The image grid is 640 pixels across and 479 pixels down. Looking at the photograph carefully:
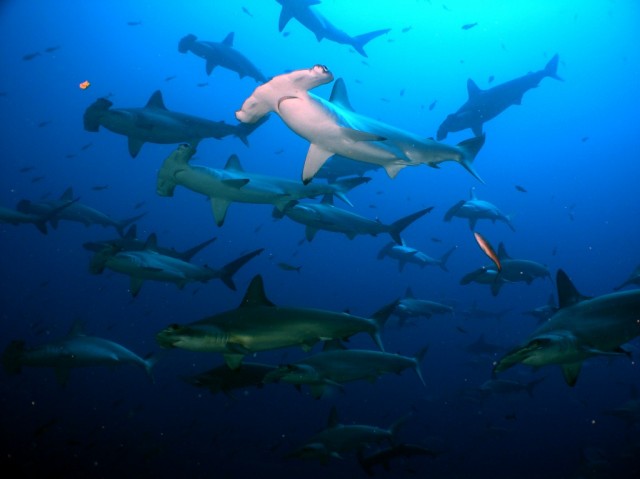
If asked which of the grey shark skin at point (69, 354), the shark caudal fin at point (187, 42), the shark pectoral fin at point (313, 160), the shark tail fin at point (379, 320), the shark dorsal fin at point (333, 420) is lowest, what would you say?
the shark dorsal fin at point (333, 420)

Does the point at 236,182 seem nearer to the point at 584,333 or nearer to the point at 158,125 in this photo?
the point at 158,125

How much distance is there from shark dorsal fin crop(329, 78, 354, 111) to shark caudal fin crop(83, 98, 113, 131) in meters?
3.68

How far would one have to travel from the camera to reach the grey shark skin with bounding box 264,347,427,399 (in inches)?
164

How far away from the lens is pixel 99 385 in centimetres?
1825

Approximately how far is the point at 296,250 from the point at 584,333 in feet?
82.5

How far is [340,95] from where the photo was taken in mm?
3701

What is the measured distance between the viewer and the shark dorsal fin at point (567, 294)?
329 cm

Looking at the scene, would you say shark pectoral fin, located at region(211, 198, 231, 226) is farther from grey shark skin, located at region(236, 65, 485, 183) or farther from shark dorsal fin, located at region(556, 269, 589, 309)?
shark dorsal fin, located at region(556, 269, 589, 309)

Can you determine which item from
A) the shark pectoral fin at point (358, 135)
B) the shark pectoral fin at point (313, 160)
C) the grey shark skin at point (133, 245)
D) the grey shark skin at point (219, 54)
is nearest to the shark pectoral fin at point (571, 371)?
the shark pectoral fin at point (358, 135)

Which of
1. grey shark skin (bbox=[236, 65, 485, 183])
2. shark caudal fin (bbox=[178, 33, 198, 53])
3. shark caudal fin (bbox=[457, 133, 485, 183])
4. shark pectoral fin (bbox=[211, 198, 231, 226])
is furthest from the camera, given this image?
shark caudal fin (bbox=[178, 33, 198, 53])

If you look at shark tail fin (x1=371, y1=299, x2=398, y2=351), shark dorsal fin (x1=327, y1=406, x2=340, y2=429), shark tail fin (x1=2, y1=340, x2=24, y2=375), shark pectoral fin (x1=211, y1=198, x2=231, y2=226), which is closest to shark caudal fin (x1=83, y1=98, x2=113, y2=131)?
shark pectoral fin (x1=211, y1=198, x2=231, y2=226)

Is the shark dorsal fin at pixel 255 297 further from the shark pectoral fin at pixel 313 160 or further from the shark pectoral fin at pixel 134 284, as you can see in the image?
the shark pectoral fin at pixel 134 284

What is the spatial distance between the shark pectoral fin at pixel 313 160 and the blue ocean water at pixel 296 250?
6.66m

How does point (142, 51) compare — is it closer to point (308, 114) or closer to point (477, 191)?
point (477, 191)
